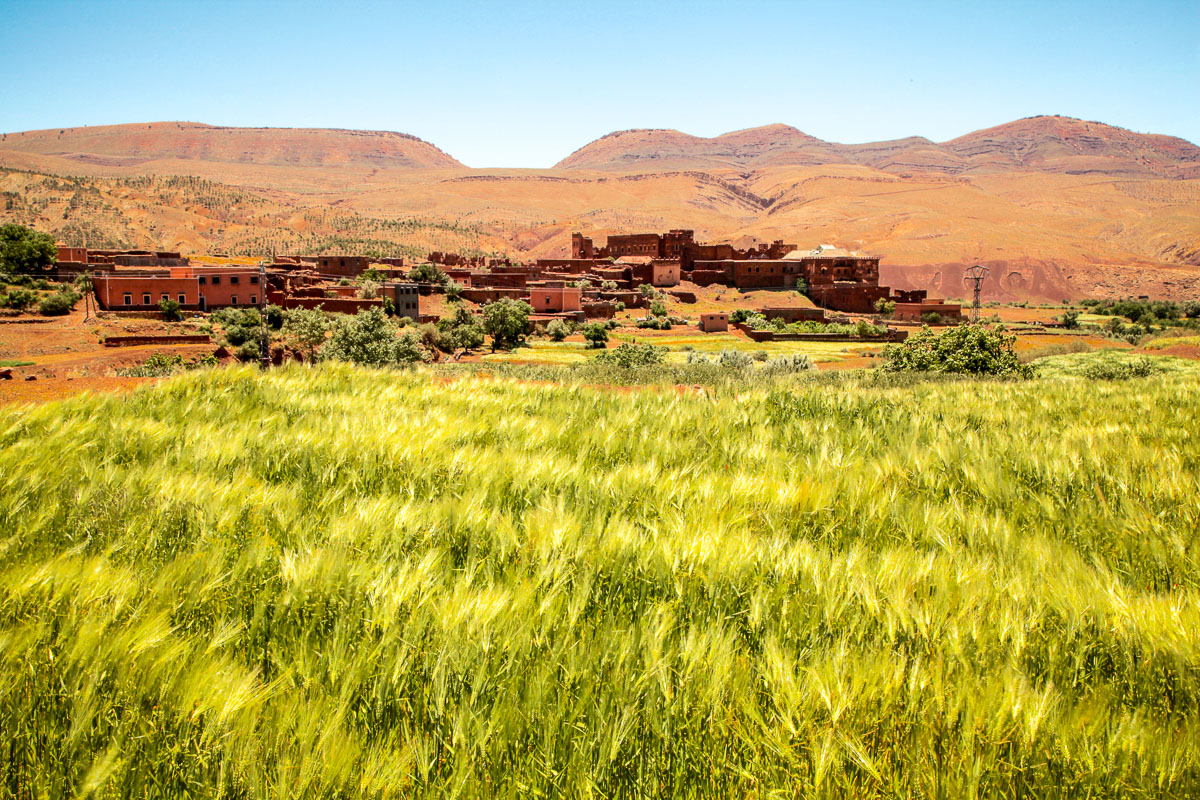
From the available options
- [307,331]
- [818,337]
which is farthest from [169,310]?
[818,337]

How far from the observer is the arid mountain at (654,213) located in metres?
80.4

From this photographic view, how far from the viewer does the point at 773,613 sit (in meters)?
2.15

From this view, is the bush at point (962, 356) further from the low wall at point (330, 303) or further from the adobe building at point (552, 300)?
the low wall at point (330, 303)

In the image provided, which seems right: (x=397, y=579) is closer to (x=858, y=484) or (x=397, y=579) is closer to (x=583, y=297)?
(x=858, y=484)

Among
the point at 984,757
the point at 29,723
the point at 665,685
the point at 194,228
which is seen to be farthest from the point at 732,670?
the point at 194,228

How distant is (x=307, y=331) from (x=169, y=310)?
9797 mm

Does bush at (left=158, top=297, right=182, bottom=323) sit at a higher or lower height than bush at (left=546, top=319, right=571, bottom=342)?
higher

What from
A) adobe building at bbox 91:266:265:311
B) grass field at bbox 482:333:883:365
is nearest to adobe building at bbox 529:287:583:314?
grass field at bbox 482:333:883:365

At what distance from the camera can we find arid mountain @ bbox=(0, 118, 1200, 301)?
8044 centimetres

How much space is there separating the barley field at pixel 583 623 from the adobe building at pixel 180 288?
35709 mm

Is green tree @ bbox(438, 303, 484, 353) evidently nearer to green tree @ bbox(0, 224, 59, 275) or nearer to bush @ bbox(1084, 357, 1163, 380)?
green tree @ bbox(0, 224, 59, 275)

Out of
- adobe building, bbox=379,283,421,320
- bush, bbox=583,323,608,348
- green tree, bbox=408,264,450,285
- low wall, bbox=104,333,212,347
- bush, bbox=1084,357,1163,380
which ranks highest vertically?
green tree, bbox=408,264,450,285

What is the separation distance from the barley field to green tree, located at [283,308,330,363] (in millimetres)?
30254

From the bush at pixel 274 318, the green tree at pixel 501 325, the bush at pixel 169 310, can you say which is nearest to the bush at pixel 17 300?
the bush at pixel 169 310
